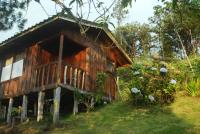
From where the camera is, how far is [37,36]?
1947cm

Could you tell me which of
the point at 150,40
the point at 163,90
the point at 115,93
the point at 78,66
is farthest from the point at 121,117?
the point at 150,40

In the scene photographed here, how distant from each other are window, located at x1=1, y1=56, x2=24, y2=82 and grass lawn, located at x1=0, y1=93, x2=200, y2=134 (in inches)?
153

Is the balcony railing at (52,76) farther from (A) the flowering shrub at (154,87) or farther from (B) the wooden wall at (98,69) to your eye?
(A) the flowering shrub at (154,87)

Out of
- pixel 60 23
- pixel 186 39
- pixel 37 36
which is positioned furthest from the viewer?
pixel 186 39

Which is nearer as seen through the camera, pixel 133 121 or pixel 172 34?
pixel 133 121

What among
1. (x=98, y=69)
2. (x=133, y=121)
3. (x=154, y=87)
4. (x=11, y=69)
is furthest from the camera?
(x=11, y=69)

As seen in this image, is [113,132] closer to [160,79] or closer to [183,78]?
[160,79]

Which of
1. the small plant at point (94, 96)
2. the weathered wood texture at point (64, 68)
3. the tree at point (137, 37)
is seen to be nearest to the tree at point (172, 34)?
the tree at point (137, 37)

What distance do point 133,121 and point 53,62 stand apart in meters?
4.53

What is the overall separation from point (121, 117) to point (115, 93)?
553 cm

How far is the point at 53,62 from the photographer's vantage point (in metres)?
17.3

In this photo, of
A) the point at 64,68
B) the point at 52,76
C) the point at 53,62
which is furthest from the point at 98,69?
the point at 53,62

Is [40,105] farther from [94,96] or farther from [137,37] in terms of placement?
[137,37]

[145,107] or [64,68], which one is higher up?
[64,68]
